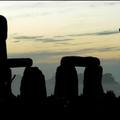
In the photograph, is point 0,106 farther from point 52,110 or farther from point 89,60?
point 89,60

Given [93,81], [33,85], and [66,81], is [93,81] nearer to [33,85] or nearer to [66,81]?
[66,81]

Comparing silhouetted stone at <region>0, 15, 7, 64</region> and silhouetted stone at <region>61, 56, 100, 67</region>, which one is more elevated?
silhouetted stone at <region>0, 15, 7, 64</region>

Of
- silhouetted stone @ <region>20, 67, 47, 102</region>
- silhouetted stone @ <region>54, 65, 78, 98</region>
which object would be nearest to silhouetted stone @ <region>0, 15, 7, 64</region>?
silhouetted stone @ <region>20, 67, 47, 102</region>

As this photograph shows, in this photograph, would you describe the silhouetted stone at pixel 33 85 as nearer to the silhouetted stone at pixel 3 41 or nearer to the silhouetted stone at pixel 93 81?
the silhouetted stone at pixel 3 41

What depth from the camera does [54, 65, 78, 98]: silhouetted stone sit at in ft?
183

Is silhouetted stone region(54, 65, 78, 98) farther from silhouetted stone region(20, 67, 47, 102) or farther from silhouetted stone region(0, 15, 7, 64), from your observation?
silhouetted stone region(0, 15, 7, 64)

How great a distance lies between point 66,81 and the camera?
184 ft

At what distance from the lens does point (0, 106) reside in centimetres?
4528

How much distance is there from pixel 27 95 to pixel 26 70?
3.20 meters

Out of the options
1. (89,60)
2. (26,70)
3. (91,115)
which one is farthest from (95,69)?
(91,115)

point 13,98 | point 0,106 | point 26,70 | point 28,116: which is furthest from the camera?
point 26,70

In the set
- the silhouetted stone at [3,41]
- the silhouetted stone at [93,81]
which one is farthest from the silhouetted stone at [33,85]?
the silhouetted stone at [93,81]

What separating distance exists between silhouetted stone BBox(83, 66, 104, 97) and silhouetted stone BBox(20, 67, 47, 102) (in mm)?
5455

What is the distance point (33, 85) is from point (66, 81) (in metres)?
4.83
